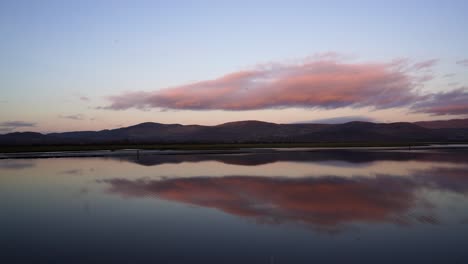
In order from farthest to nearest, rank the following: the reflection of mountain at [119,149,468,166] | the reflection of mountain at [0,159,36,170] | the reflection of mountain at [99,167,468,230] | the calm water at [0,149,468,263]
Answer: the reflection of mountain at [119,149,468,166] → the reflection of mountain at [0,159,36,170] → the reflection of mountain at [99,167,468,230] → the calm water at [0,149,468,263]

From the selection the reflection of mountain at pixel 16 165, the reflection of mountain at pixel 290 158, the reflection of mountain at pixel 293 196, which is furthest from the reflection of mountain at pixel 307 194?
the reflection of mountain at pixel 16 165

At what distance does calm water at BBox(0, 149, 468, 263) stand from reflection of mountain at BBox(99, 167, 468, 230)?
50mm

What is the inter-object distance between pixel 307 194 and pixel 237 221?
591cm

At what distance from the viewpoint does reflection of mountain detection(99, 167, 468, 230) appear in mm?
13086

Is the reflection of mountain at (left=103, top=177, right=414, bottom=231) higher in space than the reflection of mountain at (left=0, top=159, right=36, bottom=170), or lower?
lower

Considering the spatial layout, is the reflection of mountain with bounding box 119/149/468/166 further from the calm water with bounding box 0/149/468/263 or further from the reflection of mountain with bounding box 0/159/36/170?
the calm water with bounding box 0/149/468/263

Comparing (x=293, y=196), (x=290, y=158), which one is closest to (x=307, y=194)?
(x=293, y=196)

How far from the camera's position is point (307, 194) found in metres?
17.2

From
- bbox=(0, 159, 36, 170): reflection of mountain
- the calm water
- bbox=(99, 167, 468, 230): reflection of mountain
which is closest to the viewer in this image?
the calm water

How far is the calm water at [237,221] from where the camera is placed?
9031mm

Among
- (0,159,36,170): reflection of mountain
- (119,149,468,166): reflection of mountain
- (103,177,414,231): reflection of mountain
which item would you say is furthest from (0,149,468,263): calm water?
(119,149,468,166): reflection of mountain

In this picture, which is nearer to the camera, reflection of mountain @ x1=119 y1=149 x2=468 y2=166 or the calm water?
the calm water

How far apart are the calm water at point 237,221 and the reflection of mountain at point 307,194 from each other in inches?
2.0

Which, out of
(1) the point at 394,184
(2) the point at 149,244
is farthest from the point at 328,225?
(1) the point at 394,184
